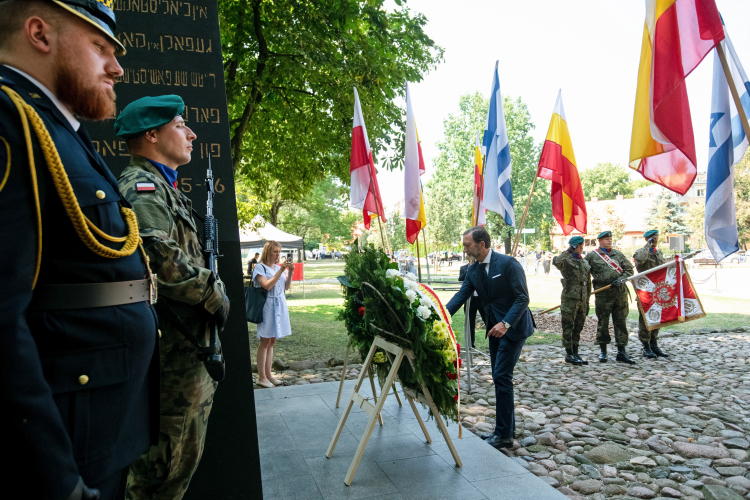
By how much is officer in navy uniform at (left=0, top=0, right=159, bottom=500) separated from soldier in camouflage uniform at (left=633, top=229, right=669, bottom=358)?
9.50 m

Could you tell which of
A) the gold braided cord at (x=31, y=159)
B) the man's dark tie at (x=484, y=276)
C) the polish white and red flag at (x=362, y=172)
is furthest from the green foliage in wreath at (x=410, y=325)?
the gold braided cord at (x=31, y=159)

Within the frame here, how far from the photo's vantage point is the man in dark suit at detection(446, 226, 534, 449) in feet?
15.6

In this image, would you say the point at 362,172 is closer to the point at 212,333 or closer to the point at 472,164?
the point at 212,333

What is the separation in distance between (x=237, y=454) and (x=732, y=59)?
198 inches

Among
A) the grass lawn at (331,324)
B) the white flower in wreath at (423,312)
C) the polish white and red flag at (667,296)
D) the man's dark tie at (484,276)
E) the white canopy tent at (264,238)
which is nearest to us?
the white flower in wreath at (423,312)

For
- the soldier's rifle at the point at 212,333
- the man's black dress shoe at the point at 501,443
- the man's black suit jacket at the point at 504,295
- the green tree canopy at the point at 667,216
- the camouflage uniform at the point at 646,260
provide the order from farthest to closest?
the green tree canopy at the point at 667,216
the camouflage uniform at the point at 646,260
the man's black suit jacket at the point at 504,295
the man's black dress shoe at the point at 501,443
the soldier's rifle at the point at 212,333

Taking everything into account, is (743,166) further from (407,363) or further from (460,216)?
(407,363)

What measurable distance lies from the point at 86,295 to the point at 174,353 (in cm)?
92

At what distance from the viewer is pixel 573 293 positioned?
897 cm

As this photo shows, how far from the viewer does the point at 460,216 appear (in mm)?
44125

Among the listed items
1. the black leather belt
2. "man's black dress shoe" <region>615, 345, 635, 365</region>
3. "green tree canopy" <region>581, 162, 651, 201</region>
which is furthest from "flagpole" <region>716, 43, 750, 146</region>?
"green tree canopy" <region>581, 162, 651, 201</region>

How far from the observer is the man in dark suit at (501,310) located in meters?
4.74

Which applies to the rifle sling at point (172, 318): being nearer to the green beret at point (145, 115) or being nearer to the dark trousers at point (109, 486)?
the dark trousers at point (109, 486)

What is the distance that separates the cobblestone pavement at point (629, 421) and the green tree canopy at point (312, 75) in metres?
5.15
